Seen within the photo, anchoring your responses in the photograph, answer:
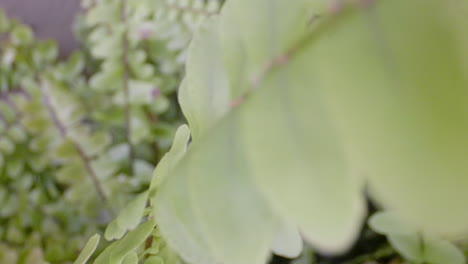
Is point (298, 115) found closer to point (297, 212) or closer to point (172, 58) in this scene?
point (297, 212)

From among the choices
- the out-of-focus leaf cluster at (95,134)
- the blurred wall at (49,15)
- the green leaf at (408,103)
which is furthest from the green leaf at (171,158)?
the blurred wall at (49,15)

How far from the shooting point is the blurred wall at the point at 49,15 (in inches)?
49.4

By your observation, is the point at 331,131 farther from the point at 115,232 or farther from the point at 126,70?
the point at 126,70

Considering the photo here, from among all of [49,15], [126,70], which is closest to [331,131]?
[126,70]

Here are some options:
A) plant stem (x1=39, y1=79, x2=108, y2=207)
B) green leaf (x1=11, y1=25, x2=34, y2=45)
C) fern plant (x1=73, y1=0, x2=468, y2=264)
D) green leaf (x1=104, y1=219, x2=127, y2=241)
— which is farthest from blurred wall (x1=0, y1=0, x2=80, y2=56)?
fern plant (x1=73, y1=0, x2=468, y2=264)

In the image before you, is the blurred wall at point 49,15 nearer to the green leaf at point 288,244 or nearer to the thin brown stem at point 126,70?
the thin brown stem at point 126,70

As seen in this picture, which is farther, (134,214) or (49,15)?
(49,15)

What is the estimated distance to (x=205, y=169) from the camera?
244 mm

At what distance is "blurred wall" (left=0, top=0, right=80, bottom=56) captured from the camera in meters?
1.25

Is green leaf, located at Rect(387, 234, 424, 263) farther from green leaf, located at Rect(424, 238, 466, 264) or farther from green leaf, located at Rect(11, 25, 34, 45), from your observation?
green leaf, located at Rect(11, 25, 34, 45)

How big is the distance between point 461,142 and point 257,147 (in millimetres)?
86

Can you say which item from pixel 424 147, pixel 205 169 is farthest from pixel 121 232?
pixel 424 147

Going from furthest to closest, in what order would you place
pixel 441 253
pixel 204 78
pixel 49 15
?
pixel 49 15, pixel 441 253, pixel 204 78

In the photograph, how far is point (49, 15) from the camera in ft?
4.16
